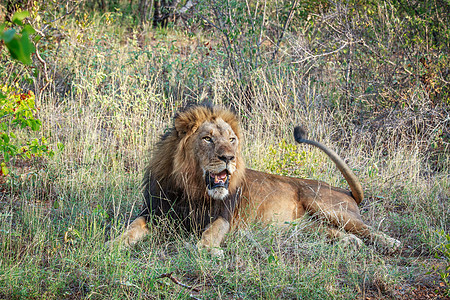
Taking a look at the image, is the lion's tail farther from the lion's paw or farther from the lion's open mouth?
the lion's open mouth

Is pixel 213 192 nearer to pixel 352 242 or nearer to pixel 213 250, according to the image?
pixel 213 250

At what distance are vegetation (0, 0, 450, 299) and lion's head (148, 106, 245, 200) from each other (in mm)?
400

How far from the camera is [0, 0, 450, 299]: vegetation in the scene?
10.5ft

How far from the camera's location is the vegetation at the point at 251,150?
320 cm

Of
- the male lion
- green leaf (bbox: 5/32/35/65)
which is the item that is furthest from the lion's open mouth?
green leaf (bbox: 5/32/35/65)

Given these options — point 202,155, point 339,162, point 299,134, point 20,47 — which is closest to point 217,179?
point 202,155

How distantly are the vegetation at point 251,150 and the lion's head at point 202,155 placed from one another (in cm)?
40

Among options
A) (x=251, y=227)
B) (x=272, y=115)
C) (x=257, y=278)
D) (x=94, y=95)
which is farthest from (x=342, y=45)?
(x=257, y=278)

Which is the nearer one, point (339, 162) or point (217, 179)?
point (217, 179)

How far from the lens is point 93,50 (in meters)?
7.70

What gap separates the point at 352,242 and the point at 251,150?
2017 millimetres

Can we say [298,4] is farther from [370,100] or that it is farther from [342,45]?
[370,100]

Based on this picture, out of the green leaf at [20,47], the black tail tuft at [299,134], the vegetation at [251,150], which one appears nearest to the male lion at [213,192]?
the black tail tuft at [299,134]

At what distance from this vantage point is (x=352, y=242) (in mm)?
4094
